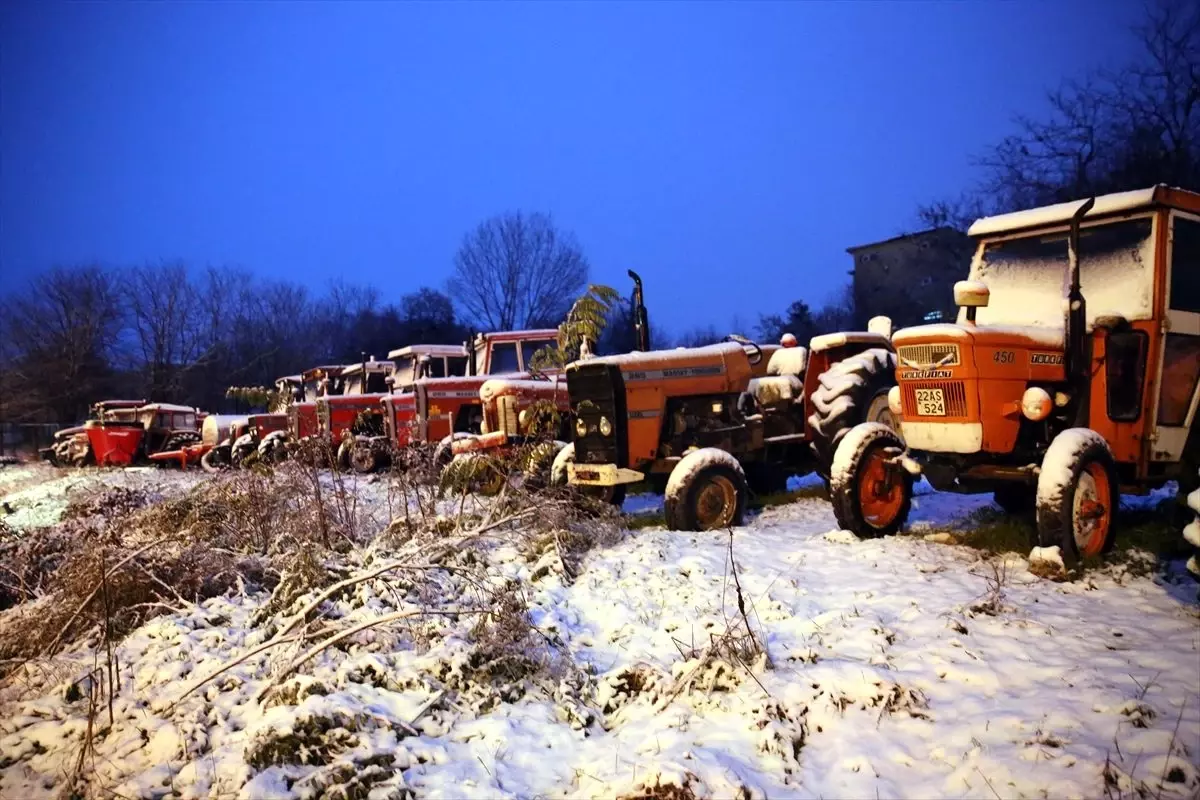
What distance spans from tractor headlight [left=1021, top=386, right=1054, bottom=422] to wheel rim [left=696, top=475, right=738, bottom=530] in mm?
2373

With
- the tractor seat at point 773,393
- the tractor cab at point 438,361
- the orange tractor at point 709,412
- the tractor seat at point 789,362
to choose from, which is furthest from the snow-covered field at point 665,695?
the tractor cab at point 438,361

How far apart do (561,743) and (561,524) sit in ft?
8.73

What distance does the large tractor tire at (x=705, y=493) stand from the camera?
6281mm

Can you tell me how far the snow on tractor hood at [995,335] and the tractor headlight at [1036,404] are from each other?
32 centimetres

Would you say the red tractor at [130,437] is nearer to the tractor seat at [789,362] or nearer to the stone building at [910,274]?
the tractor seat at [789,362]

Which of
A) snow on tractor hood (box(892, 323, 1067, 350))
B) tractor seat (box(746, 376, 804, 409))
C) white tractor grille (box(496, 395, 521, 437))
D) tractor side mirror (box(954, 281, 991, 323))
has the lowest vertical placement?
white tractor grille (box(496, 395, 521, 437))

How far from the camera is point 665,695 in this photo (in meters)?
3.49

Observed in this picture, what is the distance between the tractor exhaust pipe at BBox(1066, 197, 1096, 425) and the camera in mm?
4914

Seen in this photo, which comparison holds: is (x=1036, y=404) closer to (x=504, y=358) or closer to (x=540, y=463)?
(x=540, y=463)

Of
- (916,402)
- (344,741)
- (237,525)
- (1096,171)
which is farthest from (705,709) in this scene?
(1096,171)

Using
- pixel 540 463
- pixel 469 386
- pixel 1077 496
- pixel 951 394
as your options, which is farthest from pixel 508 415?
pixel 1077 496

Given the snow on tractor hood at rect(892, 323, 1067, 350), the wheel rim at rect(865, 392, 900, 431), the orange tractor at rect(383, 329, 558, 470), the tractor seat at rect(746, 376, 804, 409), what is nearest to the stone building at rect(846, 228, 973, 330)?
the orange tractor at rect(383, 329, 558, 470)

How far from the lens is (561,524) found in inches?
229

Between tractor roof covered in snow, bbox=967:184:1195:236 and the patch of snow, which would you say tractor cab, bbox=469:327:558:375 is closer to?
tractor roof covered in snow, bbox=967:184:1195:236
